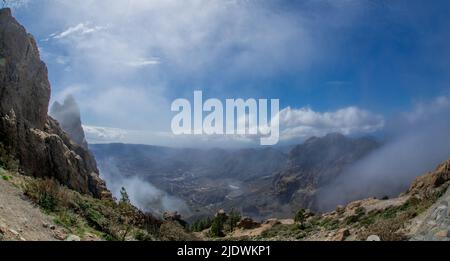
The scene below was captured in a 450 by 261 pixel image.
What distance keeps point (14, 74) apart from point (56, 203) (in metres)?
24.2

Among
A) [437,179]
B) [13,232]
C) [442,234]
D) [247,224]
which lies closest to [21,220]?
[13,232]

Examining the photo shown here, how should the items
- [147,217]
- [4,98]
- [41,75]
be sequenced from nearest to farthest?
[147,217]
[4,98]
[41,75]

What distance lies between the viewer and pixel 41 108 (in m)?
39.8

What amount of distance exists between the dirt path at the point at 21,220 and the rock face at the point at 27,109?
1323 cm

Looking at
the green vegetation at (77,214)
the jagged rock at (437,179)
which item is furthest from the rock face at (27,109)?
the jagged rock at (437,179)

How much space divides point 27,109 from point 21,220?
26819mm

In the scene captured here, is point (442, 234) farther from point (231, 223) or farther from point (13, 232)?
point (231, 223)

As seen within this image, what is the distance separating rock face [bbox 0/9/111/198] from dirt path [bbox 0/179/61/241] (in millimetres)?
13235

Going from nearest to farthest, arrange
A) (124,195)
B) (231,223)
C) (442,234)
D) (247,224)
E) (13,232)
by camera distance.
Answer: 1. (442,234)
2. (13,232)
3. (124,195)
4. (247,224)
5. (231,223)

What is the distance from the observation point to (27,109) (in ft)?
121

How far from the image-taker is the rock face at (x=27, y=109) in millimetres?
30166

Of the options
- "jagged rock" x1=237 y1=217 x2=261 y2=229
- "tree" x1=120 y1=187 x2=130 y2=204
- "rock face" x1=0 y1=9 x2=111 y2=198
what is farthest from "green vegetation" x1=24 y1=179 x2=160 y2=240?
"jagged rock" x1=237 y1=217 x2=261 y2=229
